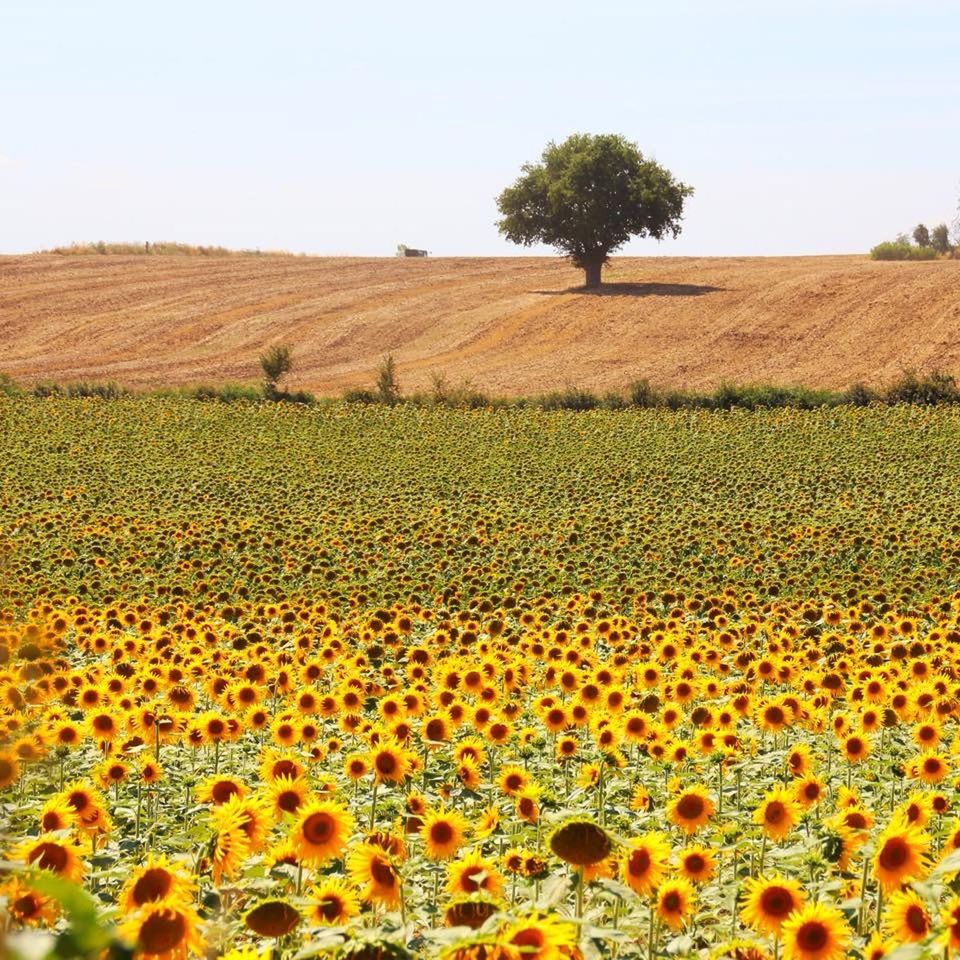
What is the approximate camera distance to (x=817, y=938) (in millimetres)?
3781

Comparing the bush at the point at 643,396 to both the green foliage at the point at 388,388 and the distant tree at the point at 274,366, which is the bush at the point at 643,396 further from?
the distant tree at the point at 274,366

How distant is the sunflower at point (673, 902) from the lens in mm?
4402

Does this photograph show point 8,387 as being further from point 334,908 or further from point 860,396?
point 334,908

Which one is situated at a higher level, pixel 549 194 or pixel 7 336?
pixel 549 194

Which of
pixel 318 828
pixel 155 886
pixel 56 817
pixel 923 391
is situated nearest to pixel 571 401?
pixel 923 391

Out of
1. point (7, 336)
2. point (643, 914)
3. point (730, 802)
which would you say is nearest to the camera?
point (643, 914)

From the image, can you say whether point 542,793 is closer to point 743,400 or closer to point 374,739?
point 374,739

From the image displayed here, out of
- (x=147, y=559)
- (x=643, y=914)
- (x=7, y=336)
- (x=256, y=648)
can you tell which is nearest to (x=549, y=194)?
(x=7, y=336)

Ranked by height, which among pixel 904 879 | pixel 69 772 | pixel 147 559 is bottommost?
pixel 147 559

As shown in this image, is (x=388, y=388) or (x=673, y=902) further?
(x=388, y=388)

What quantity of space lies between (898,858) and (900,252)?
300 feet

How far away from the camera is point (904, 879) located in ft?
14.0

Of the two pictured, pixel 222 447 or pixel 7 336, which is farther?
pixel 7 336

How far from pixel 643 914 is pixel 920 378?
149ft
